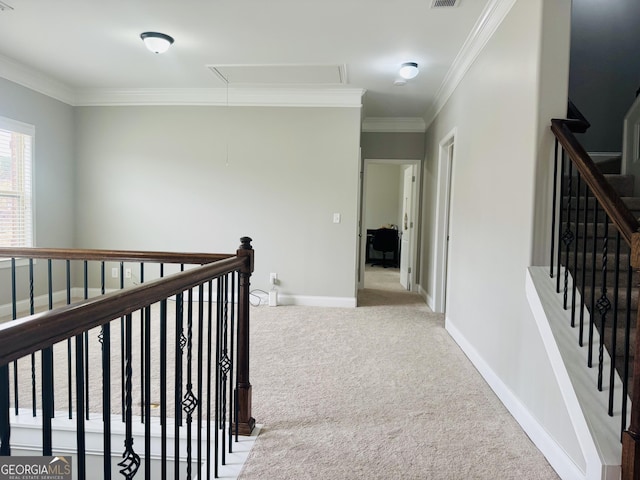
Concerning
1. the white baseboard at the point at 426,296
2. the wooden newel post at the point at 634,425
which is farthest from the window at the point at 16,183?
the wooden newel post at the point at 634,425

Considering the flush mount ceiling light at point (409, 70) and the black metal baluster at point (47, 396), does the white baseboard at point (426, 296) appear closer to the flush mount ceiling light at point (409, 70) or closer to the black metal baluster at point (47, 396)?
the flush mount ceiling light at point (409, 70)

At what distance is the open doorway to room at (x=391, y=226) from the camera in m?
5.88

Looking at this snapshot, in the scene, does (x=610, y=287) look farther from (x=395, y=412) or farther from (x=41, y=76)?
(x=41, y=76)

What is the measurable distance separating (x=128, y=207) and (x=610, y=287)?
5.02 meters

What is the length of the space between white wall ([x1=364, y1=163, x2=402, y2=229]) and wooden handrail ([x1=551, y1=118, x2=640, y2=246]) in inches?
288

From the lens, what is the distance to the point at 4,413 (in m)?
0.67

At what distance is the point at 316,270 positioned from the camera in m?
4.78

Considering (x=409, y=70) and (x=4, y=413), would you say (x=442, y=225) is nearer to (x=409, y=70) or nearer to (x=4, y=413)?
(x=409, y=70)

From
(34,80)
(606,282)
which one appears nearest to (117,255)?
(606,282)

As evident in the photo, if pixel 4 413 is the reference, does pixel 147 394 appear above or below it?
below

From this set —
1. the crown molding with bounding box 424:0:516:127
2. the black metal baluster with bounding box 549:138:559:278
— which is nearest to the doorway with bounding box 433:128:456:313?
the crown molding with bounding box 424:0:516:127

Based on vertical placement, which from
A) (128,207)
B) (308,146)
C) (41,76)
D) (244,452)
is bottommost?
(244,452)

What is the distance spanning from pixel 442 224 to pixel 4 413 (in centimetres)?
432

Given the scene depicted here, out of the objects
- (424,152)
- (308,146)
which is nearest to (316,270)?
(308,146)
